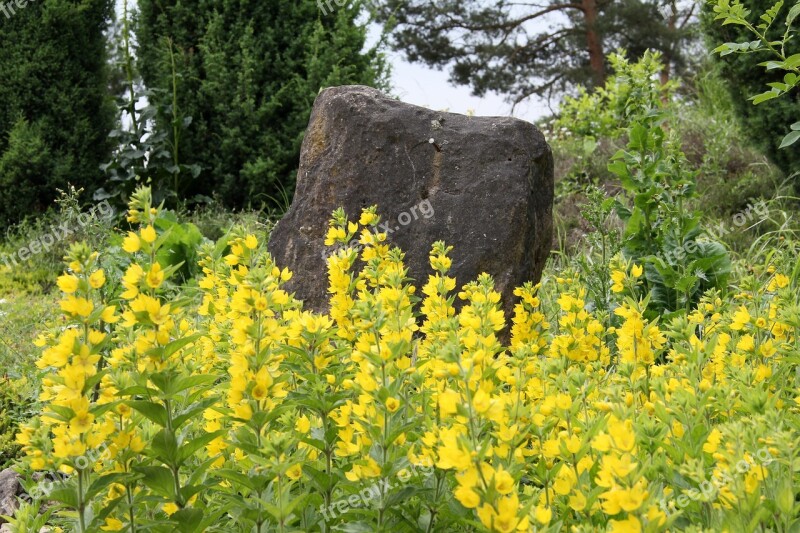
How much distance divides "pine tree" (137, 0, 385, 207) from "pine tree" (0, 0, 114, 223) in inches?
36.2

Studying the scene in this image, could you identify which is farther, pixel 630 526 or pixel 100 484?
pixel 100 484

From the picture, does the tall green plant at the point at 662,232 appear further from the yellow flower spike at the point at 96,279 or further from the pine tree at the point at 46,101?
the pine tree at the point at 46,101

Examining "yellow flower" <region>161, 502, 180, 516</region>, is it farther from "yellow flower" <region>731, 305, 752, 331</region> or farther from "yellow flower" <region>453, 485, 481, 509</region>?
"yellow flower" <region>731, 305, 752, 331</region>

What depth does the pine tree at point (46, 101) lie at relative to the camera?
926 cm

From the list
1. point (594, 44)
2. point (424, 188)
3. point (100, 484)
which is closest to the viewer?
point (100, 484)

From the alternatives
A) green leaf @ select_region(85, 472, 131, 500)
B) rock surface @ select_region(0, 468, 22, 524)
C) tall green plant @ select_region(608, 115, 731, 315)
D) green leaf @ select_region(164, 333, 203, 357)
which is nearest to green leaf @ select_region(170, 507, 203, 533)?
green leaf @ select_region(85, 472, 131, 500)

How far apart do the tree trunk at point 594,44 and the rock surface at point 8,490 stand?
589 inches

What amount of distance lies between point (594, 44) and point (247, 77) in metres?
9.91

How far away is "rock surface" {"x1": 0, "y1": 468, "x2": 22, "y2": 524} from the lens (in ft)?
10.2

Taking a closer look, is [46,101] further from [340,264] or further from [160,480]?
[160,480]

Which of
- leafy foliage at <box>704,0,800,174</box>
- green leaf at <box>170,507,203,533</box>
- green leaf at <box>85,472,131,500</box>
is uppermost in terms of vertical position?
leafy foliage at <box>704,0,800,174</box>

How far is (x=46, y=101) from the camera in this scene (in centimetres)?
947

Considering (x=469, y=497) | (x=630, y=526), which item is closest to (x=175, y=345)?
(x=469, y=497)

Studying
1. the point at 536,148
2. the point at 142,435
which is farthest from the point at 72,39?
the point at 142,435
